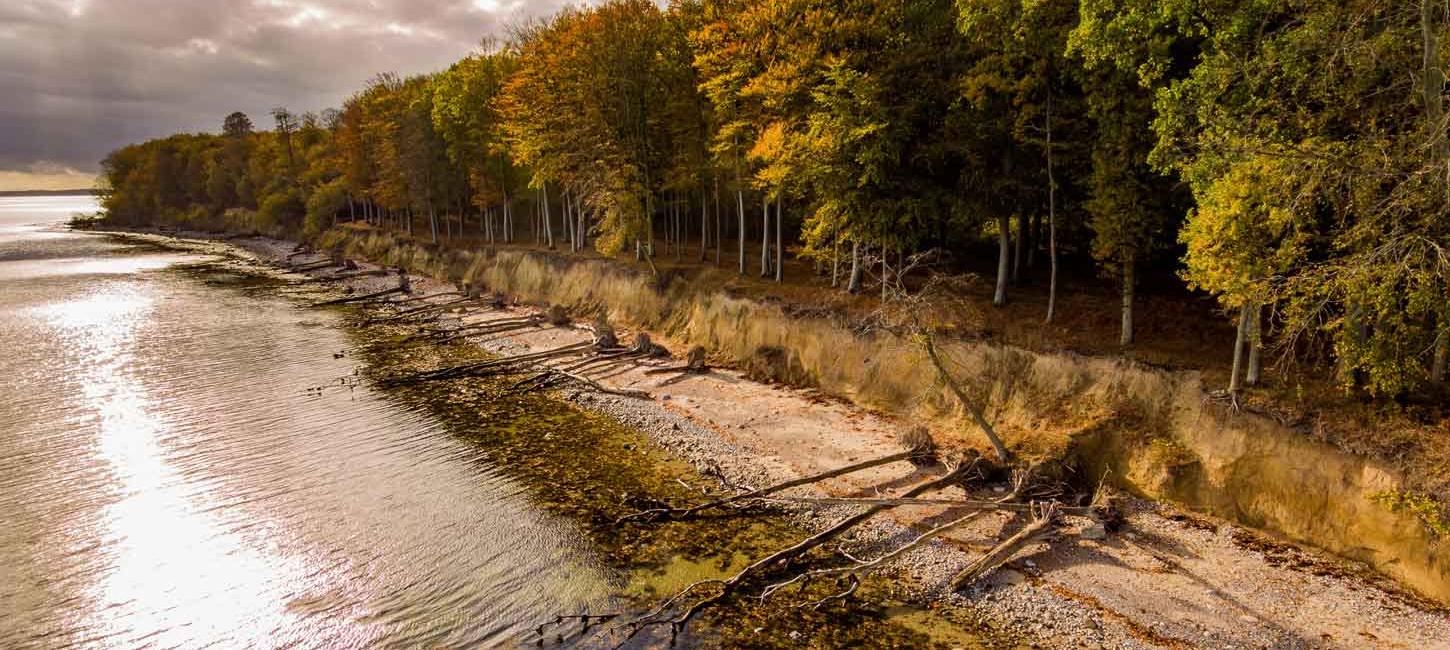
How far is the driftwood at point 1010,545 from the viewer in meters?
14.4

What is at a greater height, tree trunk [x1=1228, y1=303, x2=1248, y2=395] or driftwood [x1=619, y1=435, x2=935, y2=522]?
tree trunk [x1=1228, y1=303, x2=1248, y2=395]

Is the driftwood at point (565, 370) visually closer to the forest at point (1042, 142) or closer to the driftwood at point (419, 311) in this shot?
the forest at point (1042, 142)

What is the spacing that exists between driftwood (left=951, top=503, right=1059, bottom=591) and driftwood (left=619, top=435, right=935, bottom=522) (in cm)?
375

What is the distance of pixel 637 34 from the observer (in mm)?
36719

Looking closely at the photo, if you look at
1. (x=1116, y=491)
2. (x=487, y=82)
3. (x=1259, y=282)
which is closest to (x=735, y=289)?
(x=1116, y=491)

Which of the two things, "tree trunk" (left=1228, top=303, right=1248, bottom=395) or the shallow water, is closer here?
the shallow water

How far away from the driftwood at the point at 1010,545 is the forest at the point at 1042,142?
6.27 metres

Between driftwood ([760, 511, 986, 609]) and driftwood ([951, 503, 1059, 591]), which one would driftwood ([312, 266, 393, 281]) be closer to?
driftwood ([760, 511, 986, 609])

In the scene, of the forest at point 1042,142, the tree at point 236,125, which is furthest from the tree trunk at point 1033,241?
the tree at point 236,125

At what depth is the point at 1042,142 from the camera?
73.1ft

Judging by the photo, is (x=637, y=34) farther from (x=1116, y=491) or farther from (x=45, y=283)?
(x=45, y=283)

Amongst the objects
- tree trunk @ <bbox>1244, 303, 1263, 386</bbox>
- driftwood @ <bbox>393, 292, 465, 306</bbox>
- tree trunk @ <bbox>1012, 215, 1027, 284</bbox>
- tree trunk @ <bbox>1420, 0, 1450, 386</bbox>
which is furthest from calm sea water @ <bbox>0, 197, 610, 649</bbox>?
tree trunk @ <bbox>1012, 215, 1027, 284</bbox>

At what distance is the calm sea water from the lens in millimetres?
13680

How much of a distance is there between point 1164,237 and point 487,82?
46513 millimetres
